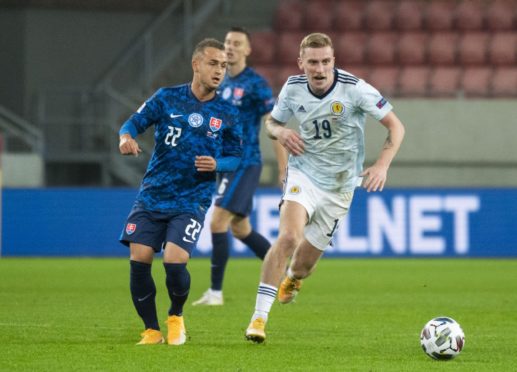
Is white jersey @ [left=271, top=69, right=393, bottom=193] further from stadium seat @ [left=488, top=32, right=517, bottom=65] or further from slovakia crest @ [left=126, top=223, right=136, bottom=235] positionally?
stadium seat @ [left=488, top=32, right=517, bottom=65]

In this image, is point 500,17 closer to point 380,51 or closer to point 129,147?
point 380,51

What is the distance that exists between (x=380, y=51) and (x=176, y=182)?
1430 centimetres

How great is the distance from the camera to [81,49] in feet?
73.4

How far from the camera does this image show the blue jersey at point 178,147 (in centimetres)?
752

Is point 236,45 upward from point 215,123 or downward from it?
upward

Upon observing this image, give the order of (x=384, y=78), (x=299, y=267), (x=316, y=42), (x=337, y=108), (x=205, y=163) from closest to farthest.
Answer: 1. (x=205, y=163)
2. (x=316, y=42)
3. (x=337, y=108)
4. (x=299, y=267)
5. (x=384, y=78)

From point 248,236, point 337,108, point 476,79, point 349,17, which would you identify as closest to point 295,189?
point 337,108

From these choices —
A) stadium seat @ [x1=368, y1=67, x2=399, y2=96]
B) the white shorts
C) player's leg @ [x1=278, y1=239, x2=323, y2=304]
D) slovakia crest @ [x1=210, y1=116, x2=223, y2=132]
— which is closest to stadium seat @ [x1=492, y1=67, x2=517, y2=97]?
stadium seat @ [x1=368, y1=67, x2=399, y2=96]

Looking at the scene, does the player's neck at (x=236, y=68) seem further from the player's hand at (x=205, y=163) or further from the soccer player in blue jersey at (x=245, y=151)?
the player's hand at (x=205, y=163)

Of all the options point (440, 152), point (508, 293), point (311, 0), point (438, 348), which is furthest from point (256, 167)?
point (311, 0)

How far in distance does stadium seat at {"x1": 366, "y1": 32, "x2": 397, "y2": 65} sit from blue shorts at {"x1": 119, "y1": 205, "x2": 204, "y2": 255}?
14.2m

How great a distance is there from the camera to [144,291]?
7.45 m

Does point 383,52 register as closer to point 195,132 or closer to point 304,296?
point 304,296

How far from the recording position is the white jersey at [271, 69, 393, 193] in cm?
786
